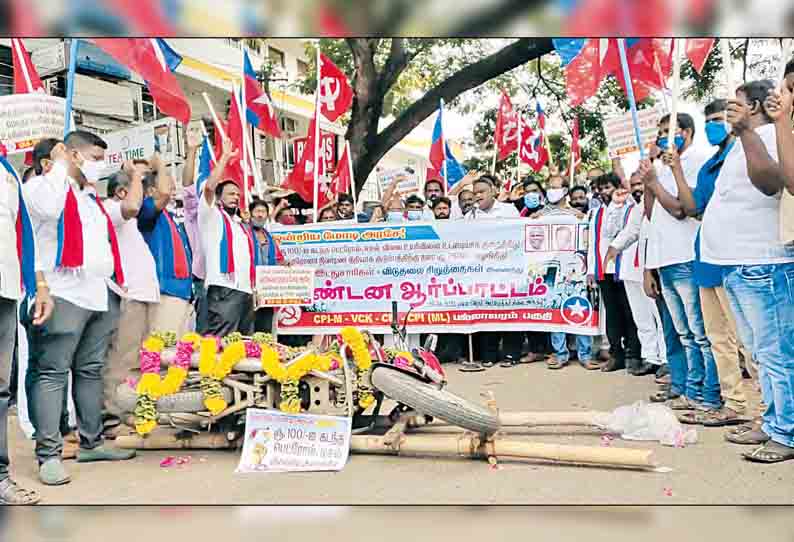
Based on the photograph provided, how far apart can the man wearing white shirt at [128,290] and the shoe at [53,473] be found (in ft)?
2.83

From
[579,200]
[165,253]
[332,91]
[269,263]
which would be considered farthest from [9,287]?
[332,91]

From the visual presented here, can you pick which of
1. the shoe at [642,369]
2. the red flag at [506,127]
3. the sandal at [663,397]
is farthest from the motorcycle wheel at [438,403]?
the red flag at [506,127]

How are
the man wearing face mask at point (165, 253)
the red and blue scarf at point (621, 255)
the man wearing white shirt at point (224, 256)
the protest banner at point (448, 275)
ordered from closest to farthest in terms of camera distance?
the man wearing face mask at point (165, 253) < the man wearing white shirt at point (224, 256) < the red and blue scarf at point (621, 255) < the protest banner at point (448, 275)

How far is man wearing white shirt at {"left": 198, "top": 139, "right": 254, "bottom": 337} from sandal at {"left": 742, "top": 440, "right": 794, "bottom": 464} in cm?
365

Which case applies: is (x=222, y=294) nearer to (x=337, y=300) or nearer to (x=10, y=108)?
(x=337, y=300)

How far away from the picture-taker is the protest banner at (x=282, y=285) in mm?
5836

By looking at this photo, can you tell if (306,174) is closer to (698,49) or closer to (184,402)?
(698,49)

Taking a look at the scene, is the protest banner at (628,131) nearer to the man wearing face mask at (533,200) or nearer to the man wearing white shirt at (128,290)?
the man wearing face mask at (533,200)

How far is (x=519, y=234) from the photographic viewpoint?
677cm

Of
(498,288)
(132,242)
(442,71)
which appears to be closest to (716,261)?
(498,288)

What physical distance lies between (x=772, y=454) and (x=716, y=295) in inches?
40.6

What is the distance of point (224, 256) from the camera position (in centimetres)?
556

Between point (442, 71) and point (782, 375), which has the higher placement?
point (442, 71)

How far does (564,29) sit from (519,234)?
335cm
